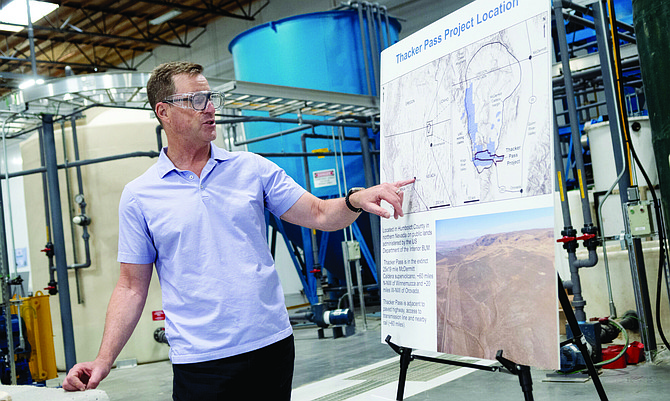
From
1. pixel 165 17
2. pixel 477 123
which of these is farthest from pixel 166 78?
pixel 165 17

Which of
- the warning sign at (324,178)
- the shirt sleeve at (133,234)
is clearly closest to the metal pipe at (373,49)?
the warning sign at (324,178)

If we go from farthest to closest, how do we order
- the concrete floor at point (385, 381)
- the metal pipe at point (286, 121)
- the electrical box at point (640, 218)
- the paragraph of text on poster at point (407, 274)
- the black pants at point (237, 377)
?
the metal pipe at point (286, 121) < the electrical box at point (640, 218) < the concrete floor at point (385, 381) < the paragraph of text on poster at point (407, 274) < the black pants at point (237, 377)

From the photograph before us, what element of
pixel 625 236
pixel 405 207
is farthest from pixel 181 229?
pixel 625 236

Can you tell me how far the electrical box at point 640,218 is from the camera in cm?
430

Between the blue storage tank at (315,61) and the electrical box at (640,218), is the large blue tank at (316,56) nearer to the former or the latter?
the blue storage tank at (315,61)

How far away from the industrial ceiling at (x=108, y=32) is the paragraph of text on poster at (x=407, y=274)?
14415 millimetres

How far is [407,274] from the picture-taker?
2537mm

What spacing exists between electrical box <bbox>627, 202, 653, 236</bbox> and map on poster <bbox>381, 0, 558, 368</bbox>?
2505 mm

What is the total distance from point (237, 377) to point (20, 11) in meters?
14.5

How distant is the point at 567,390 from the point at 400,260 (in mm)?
2060

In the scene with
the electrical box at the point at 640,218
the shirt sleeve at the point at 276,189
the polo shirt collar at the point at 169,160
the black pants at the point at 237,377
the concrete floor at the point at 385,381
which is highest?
the polo shirt collar at the point at 169,160

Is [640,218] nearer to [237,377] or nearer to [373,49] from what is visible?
[237,377]

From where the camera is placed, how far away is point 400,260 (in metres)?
2.56

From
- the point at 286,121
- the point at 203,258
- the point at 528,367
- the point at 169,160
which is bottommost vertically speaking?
the point at 528,367
